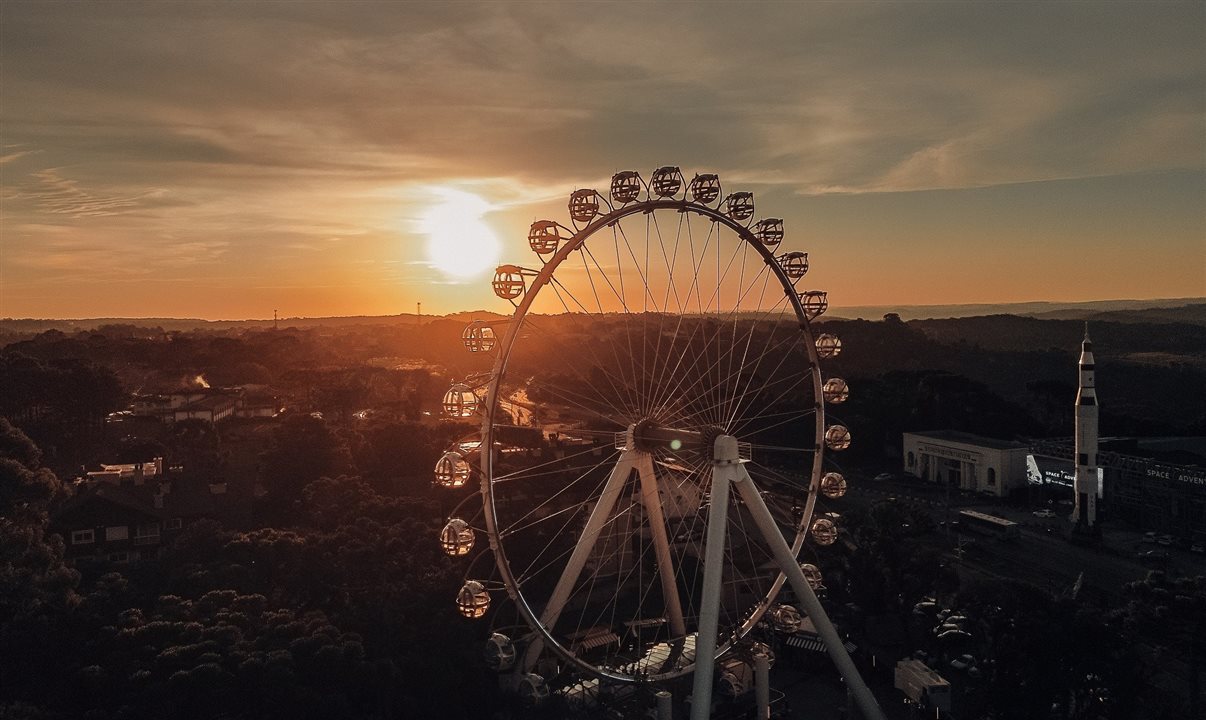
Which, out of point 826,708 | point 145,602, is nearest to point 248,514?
point 145,602

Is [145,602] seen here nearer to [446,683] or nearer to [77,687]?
[77,687]

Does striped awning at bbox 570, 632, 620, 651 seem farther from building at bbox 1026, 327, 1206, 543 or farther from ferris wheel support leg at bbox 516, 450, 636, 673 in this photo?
building at bbox 1026, 327, 1206, 543

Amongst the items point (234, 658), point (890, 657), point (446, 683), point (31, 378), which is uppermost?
point (31, 378)

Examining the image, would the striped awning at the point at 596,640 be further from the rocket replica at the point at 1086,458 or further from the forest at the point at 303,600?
the rocket replica at the point at 1086,458

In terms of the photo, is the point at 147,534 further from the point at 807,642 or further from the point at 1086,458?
the point at 1086,458

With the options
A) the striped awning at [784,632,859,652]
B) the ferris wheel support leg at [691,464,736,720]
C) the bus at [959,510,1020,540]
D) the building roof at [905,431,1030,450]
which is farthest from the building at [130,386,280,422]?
the ferris wheel support leg at [691,464,736,720]

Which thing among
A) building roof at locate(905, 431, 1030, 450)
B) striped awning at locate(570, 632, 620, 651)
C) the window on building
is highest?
building roof at locate(905, 431, 1030, 450)
